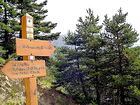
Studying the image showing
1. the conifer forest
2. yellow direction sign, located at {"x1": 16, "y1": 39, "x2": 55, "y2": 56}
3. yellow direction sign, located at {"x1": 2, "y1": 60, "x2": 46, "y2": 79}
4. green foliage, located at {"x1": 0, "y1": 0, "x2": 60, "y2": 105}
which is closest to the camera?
yellow direction sign, located at {"x1": 2, "y1": 60, "x2": 46, "y2": 79}

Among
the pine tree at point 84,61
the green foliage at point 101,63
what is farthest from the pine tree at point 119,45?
the pine tree at point 84,61

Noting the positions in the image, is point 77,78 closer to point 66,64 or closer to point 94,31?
point 66,64

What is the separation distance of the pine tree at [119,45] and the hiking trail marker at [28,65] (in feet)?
63.6

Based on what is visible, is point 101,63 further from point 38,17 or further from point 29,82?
point 29,82

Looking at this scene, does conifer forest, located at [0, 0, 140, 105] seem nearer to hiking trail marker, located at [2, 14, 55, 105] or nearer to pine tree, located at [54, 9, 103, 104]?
pine tree, located at [54, 9, 103, 104]

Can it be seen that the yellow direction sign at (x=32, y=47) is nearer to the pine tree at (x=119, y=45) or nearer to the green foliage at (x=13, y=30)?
the green foliage at (x=13, y=30)

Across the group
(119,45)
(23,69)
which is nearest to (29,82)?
(23,69)

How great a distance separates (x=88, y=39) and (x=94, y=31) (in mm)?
1592

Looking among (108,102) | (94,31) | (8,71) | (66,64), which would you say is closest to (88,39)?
(94,31)

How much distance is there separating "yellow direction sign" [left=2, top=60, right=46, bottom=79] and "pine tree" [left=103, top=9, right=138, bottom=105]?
19366mm

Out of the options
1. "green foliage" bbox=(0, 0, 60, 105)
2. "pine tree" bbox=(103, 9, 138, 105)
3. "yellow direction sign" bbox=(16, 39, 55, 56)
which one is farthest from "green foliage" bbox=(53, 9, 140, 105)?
"yellow direction sign" bbox=(16, 39, 55, 56)

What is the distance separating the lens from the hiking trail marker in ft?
22.8

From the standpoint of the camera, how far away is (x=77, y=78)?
32.1 m

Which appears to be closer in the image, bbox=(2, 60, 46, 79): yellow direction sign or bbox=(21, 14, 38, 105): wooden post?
bbox=(2, 60, 46, 79): yellow direction sign
